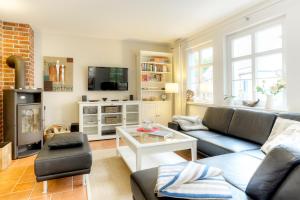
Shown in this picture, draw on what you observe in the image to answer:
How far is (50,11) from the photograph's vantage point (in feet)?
10.1

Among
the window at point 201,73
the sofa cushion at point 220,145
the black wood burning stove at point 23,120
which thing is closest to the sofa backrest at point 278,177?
the sofa cushion at point 220,145

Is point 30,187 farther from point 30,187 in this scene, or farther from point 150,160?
point 150,160

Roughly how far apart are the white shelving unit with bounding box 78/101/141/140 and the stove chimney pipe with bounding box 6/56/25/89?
1.17m

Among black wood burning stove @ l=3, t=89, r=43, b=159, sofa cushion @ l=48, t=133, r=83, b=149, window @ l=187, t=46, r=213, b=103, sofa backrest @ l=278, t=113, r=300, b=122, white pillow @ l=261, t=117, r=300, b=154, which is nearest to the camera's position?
white pillow @ l=261, t=117, r=300, b=154

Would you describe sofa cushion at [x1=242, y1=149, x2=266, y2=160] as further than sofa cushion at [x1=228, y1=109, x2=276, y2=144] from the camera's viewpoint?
No

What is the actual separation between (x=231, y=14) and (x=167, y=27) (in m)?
1.26

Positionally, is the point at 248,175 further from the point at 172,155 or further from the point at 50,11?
the point at 50,11

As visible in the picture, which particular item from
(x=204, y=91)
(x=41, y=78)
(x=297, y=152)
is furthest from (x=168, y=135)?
(x=41, y=78)

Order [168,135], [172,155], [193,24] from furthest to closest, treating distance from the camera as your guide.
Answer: [193,24] → [172,155] → [168,135]

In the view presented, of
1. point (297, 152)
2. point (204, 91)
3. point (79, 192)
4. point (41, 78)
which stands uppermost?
point (41, 78)

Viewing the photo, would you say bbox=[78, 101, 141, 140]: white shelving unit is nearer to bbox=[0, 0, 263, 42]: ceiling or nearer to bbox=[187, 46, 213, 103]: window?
bbox=[187, 46, 213, 103]: window

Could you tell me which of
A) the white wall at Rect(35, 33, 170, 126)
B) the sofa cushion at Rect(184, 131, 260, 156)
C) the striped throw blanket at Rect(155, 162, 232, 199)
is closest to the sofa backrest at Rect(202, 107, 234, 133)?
the sofa cushion at Rect(184, 131, 260, 156)

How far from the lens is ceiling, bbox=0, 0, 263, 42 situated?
9.22 ft

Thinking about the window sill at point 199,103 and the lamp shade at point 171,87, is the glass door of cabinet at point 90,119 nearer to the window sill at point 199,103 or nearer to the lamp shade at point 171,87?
the lamp shade at point 171,87
